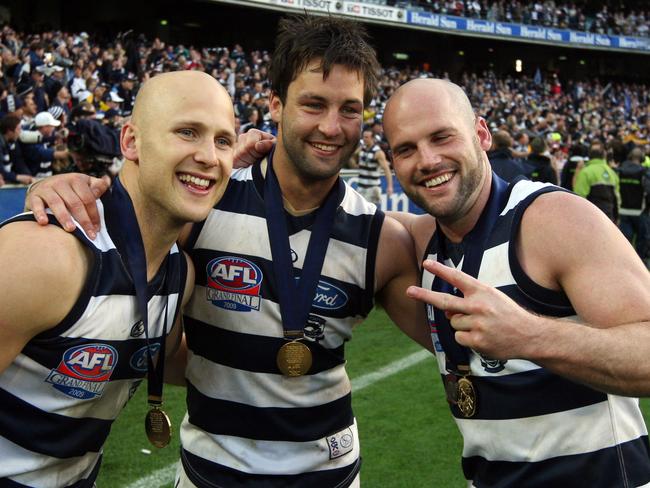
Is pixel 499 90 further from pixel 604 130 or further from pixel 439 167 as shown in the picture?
pixel 439 167

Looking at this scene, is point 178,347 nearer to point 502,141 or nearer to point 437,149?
point 437,149

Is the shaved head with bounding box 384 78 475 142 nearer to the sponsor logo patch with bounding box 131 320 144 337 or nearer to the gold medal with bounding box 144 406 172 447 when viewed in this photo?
the sponsor logo patch with bounding box 131 320 144 337

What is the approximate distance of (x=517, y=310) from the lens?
178 cm

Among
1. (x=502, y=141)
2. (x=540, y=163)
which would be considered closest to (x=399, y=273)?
(x=502, y=141)

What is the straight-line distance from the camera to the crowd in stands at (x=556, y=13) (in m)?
33.7

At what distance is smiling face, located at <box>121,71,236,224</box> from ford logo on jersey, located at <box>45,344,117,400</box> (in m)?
0.45

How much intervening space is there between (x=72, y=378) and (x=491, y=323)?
113 centimetres

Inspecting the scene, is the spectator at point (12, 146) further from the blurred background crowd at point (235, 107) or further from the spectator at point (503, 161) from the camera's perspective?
the spectator at point (503, 161)

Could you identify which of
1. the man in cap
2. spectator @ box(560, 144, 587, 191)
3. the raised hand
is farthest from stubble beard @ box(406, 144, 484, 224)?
spectator @ box(560, 144, 587, 191)

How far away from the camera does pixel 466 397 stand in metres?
2.23

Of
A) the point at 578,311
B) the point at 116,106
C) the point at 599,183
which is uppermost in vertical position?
the point at 578,311

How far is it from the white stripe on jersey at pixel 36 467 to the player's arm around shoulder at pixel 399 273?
3.78ft

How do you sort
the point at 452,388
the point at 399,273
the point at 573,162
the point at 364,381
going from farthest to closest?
the point at 573,162, the point at 364,381, the point at 399,273, the point at 452,388

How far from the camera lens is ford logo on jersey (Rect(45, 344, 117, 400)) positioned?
2021 mm
